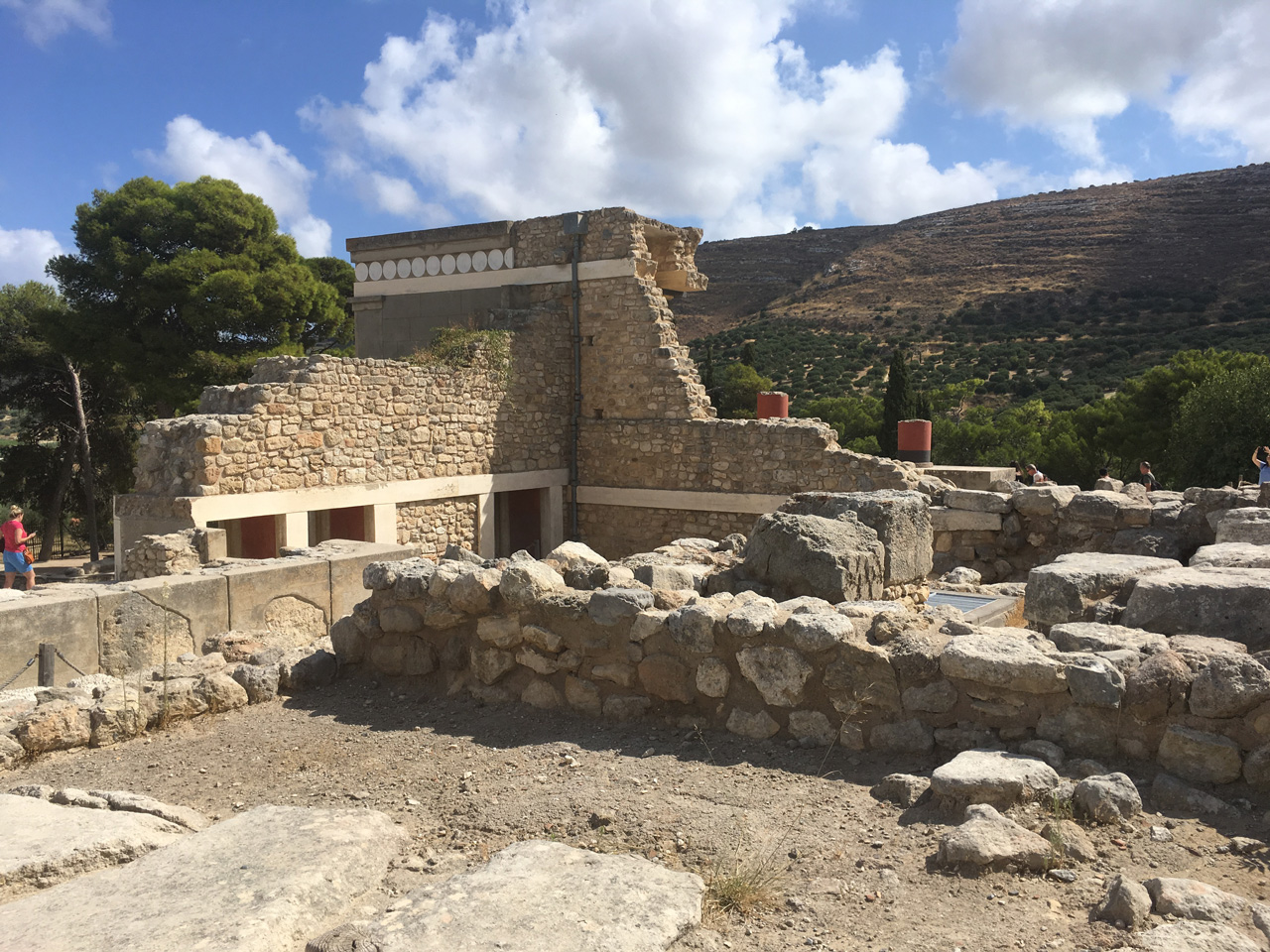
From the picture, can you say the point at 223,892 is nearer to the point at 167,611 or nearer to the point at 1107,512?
the point at 167,611

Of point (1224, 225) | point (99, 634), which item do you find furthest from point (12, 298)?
point (1224, 225)

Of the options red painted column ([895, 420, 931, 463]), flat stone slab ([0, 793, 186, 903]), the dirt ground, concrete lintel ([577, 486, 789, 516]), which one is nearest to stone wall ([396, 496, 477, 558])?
concrete lintel ([577, 486, 789, 516])

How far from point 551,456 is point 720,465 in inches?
123

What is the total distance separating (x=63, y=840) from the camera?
10.8 feet

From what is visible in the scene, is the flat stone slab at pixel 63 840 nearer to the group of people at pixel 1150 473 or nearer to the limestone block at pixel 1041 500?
the limestone block at pixel 1041 500

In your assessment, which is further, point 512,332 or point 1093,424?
point 1093,424

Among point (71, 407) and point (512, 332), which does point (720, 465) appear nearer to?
point (512, 332)

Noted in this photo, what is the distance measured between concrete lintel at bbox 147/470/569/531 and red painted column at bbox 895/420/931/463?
5807 millimetres

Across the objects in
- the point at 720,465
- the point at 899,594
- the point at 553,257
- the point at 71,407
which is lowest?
the point at 899,594

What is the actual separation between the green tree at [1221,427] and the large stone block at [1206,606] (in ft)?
63.3

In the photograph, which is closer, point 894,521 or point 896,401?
point 894,521

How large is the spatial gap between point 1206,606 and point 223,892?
16.1 feet

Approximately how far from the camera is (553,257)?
15969 mm

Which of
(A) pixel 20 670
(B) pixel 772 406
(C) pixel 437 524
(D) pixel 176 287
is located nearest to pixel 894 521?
(A) pixel 20 670
